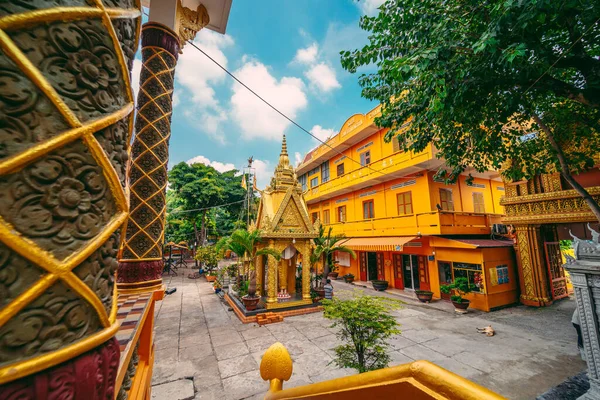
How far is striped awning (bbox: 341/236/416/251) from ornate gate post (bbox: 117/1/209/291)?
10.9 metres

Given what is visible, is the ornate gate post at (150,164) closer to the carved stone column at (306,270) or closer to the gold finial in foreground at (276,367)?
the gold finial in foreground at (276,367)

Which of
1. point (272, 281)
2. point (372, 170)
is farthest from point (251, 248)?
point (372, 170)

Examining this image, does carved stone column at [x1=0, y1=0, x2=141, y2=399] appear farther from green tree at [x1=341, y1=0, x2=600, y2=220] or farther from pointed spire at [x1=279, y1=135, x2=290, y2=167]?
pointed spire at [x1=279, y1=135, x2=290, y2=167]

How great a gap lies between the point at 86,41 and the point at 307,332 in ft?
26.5

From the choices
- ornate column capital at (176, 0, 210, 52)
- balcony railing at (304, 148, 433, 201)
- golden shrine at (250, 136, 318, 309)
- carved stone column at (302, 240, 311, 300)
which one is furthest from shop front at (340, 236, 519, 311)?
ornate column capital at (176, 0, 210, 52)

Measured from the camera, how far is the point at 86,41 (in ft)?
2.54

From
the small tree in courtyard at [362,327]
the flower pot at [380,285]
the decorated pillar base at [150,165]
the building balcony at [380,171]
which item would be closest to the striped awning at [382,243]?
the flower pot at [380,285]

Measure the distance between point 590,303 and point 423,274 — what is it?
8794 millimetres

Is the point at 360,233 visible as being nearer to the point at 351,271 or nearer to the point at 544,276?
the point at 351,271

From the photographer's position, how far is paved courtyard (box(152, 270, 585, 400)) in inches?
187

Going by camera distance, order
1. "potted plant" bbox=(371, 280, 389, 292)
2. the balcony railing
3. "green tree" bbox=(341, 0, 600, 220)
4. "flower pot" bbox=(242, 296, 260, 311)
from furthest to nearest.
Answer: "potted plant" bbox=(371, 280, 389, 292) → the balcony railing → "flower pot" bbox=(242, 296, 260, 311) → "green tree" bbox=(341, 0, 600, 220)

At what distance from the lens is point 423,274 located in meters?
12.3

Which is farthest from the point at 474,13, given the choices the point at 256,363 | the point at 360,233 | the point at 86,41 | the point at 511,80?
the point at 360,233

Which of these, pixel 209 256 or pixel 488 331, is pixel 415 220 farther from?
pixel 209 256
